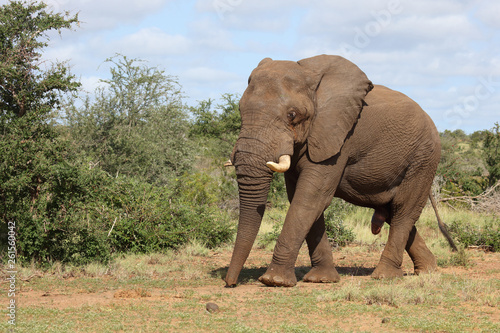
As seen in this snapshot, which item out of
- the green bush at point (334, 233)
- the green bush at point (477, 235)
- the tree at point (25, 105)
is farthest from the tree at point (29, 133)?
the green bush at point (477, 235)

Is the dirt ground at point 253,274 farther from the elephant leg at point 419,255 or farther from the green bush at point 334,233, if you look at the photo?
the green bush at point 334,233

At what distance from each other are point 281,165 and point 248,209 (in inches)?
30.6

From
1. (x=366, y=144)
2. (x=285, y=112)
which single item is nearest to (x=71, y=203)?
(x=285, y=112)

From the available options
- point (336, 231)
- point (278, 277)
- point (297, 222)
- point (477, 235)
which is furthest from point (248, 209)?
point (477, 235)

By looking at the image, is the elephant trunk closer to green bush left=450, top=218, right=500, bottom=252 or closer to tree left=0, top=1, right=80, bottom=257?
tree left=0, top=1, right=80, bottom=257

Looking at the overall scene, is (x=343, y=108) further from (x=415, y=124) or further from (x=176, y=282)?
(x=176, y=282)

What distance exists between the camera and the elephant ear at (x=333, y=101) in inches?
316

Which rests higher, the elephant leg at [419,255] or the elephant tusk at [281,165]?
the elephant tusk at [281,165]

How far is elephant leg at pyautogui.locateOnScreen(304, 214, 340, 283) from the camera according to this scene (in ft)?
28.9

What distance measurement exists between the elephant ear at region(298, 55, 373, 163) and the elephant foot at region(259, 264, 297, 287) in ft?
4.98

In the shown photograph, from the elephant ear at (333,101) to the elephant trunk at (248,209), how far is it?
0.90 m

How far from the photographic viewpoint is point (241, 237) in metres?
7.79

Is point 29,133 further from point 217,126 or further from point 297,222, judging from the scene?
point 217,126

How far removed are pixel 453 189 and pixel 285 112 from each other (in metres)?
13.2
